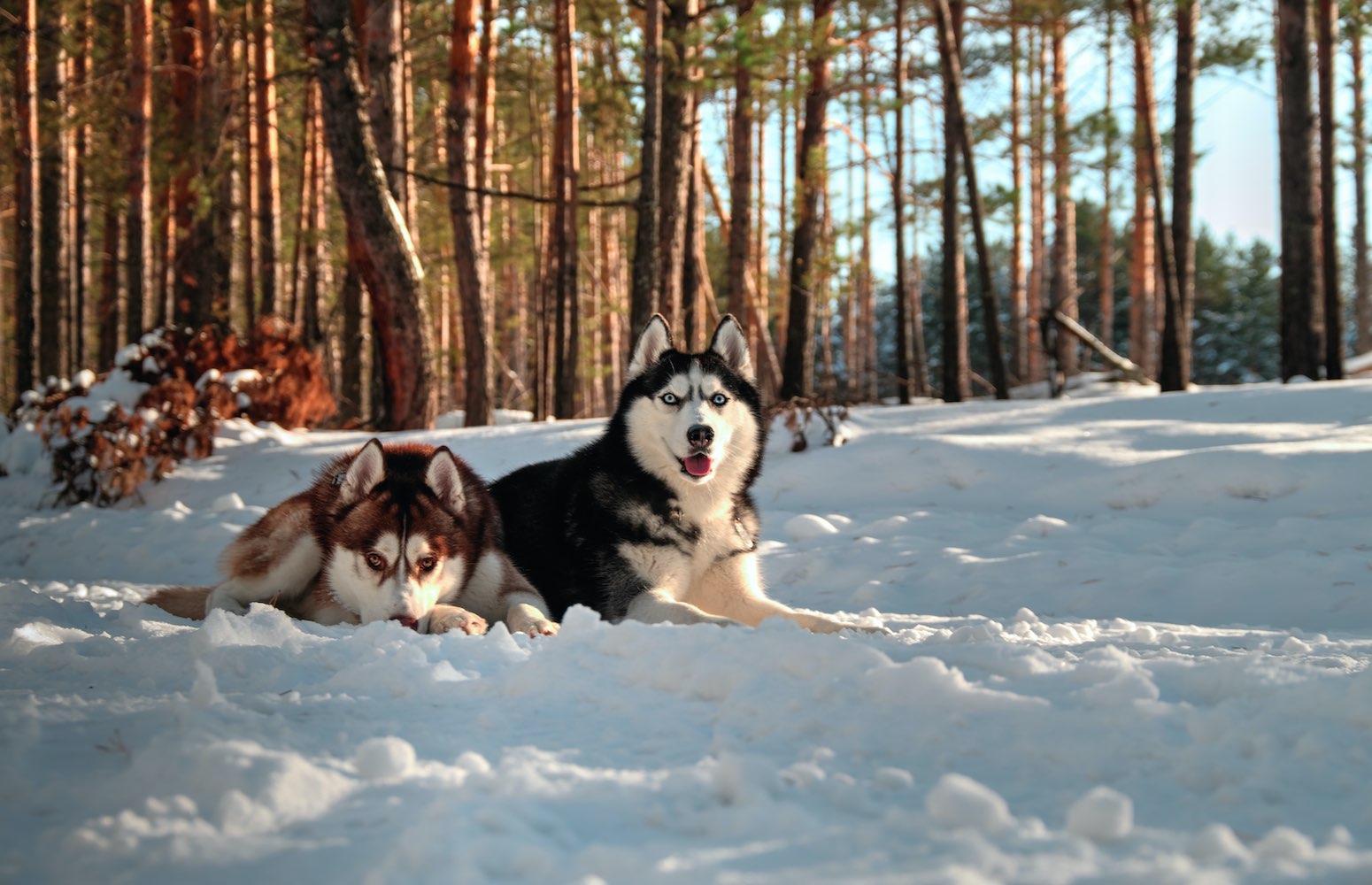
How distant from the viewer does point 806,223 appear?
1683cm

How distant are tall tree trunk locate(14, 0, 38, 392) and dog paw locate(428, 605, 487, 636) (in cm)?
1538

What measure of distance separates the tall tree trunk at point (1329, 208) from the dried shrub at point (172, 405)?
13.7 m

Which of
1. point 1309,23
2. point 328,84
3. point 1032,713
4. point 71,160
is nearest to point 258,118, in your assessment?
point 328,84

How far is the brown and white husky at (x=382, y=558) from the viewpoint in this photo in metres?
4.02

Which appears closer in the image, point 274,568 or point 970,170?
point 274,568

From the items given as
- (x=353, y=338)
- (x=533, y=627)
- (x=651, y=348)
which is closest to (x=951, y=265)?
(x=353, y=338)

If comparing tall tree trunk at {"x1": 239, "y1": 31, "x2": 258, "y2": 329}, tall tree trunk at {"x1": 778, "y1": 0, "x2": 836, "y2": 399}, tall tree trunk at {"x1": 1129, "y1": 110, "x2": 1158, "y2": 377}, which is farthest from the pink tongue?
tall tree trunk at {"x1": 1129, "y1": 110, "x2": 1158, "y2": 377}

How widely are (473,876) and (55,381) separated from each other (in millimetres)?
10792

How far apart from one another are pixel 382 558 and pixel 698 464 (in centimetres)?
Result: 146

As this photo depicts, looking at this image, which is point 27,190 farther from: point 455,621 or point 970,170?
point 455,621

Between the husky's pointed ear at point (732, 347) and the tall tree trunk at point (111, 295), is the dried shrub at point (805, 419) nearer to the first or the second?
the husky's pointed ear at point (732, 347)

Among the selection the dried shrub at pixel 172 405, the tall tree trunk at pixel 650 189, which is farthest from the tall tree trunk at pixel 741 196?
the dried shrub at pixel 172 405

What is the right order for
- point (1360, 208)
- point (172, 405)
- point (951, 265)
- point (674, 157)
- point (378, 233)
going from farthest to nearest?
point (1360, 208), point (951, 265), point (674, 157), point (378, 233), point (172, 405)

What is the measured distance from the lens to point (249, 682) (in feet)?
9.73
